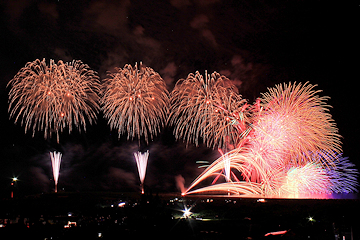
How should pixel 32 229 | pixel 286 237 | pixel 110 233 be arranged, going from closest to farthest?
pixel 286 237
pixel 110 233
pixel 32 229

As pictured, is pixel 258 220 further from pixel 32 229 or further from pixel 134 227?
pixel 32 229

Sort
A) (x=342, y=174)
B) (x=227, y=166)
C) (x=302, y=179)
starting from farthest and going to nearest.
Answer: (x=342, y=174) → (x=302, y=179) → (x=227, y=166)

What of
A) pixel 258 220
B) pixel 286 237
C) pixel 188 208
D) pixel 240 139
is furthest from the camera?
pixel 240 139

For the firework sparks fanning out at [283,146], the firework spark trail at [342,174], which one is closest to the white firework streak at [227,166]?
the firework sparks fanning out at [283,146]

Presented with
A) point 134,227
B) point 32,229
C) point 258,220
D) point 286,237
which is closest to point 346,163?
point 258,220

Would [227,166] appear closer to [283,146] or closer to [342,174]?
[283,146]

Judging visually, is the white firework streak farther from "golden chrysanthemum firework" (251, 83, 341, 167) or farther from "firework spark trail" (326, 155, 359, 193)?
"firework spark trail" (326, 155, 359, 193)

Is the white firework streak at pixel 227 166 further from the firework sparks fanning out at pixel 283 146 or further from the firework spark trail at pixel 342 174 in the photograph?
the firework spark trail at pixel 342 174

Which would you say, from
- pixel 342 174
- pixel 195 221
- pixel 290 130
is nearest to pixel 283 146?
pixel 290 130
